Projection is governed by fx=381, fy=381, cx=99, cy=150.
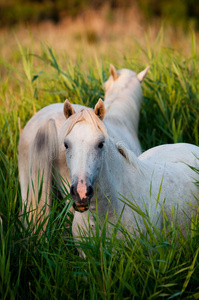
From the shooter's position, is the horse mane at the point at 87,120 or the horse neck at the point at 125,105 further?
the horse neck at the point at 125,105

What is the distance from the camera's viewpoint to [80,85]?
4.48 m

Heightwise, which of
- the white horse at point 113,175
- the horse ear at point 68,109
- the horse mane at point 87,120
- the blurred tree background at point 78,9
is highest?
the blurred tree background at point 78,9

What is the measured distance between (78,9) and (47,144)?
60.9 feet

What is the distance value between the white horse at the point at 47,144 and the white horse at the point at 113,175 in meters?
0.32

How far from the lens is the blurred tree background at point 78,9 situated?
15.9 meters

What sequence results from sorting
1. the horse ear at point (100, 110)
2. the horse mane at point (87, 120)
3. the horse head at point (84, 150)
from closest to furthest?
the horse head at point (84, 150)
the horse mane at point (87, 120)
the horse ear at point (100, 110)

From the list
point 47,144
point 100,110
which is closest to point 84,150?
point 100,110

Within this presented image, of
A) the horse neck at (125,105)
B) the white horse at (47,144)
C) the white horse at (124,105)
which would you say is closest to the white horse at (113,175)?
the white horse at (47,144)

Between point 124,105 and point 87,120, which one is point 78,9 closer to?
point 124,105

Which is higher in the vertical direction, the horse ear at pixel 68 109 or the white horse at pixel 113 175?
the horse ear at pixel 68 109

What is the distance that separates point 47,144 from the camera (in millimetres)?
2908

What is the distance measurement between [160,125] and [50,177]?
5.10 feet

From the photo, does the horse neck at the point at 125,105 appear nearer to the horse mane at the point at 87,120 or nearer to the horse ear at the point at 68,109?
the horse ear at the point at 68,109

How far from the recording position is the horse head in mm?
1985
